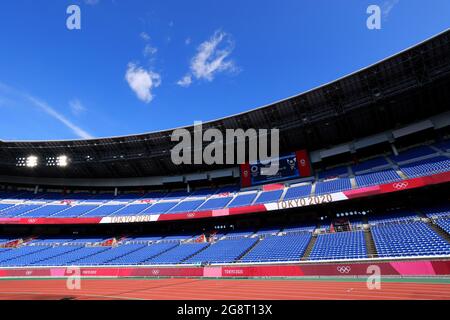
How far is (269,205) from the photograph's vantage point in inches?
918

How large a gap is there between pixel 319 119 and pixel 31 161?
37157mm

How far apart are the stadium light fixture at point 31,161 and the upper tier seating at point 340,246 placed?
3641 cm

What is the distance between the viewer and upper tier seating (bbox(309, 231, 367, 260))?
15.2 meters

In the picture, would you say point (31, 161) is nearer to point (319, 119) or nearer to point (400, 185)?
point (319, 119)

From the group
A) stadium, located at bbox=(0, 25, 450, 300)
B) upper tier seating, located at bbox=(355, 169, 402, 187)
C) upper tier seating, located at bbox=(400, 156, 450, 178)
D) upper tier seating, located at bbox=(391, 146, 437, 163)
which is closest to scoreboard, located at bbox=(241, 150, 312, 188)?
stadium, located at bbox=(0, 25, 450, 300)

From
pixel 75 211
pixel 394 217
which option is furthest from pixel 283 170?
pixel 75 211

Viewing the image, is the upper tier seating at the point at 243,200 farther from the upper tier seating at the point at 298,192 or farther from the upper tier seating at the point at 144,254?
the upper tier seating at the point at 144,254

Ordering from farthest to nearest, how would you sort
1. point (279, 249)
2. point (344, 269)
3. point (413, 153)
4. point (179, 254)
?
1. point (413, 153)
2. point (179, 254)
3. point (279, 249)
4. point (344, 269)

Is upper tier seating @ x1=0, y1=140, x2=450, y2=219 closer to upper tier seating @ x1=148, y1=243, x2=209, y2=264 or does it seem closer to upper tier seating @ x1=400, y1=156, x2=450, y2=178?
upper tier seating @ x1=400, y1=156, x2=450, y2=178

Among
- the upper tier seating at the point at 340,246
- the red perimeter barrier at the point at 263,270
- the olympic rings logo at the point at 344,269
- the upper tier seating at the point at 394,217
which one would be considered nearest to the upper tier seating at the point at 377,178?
the upper tier seating at the point at 394,217

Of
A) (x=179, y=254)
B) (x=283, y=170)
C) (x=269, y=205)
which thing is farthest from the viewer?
(x=283, y=170)

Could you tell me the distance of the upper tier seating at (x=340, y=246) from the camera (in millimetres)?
15178
